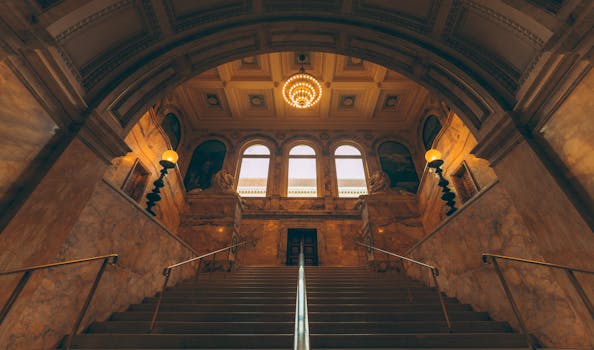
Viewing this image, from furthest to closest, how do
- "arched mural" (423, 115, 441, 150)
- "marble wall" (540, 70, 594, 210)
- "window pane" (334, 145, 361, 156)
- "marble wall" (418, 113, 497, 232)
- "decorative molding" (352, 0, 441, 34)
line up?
"window pane" (334, 145, 361, 156) → "arched mural" (423, 115, 441, 150) → "marble wall" (418, 113, 497, 232) → "decorative molding" (352, 0, 441, 34) → "marble wall" (540, 70, 594, 210)

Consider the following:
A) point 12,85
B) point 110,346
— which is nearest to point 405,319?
point 110,346

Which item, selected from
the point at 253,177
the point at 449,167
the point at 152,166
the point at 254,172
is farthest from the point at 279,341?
the point at 254,172

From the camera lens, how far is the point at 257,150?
42.6ft

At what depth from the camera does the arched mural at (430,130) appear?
10284 millimetres

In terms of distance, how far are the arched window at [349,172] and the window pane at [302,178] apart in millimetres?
1247

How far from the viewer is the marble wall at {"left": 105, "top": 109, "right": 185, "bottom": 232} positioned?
6242 mm

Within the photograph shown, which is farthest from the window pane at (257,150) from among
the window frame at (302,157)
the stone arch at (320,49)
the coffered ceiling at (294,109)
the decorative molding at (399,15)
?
the decorative molding at (399,15)

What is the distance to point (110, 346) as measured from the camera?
2.71 metres

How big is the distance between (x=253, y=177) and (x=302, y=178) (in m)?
2.49

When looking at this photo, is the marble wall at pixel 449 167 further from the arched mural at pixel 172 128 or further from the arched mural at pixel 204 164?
the arched mural at pixel 172 128

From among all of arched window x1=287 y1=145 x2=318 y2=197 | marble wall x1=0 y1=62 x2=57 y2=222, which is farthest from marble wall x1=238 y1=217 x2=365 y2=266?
marble wall x1=0 y1=62 x2=57 y2=222

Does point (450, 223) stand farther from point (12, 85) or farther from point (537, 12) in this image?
point (12, 85)

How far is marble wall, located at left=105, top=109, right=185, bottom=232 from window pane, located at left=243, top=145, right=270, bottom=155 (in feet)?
14.2

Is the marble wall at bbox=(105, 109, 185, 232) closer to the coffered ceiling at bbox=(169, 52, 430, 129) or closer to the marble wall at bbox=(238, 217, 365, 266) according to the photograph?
the marble wall at bbox=(238, 217, 365, 266)
